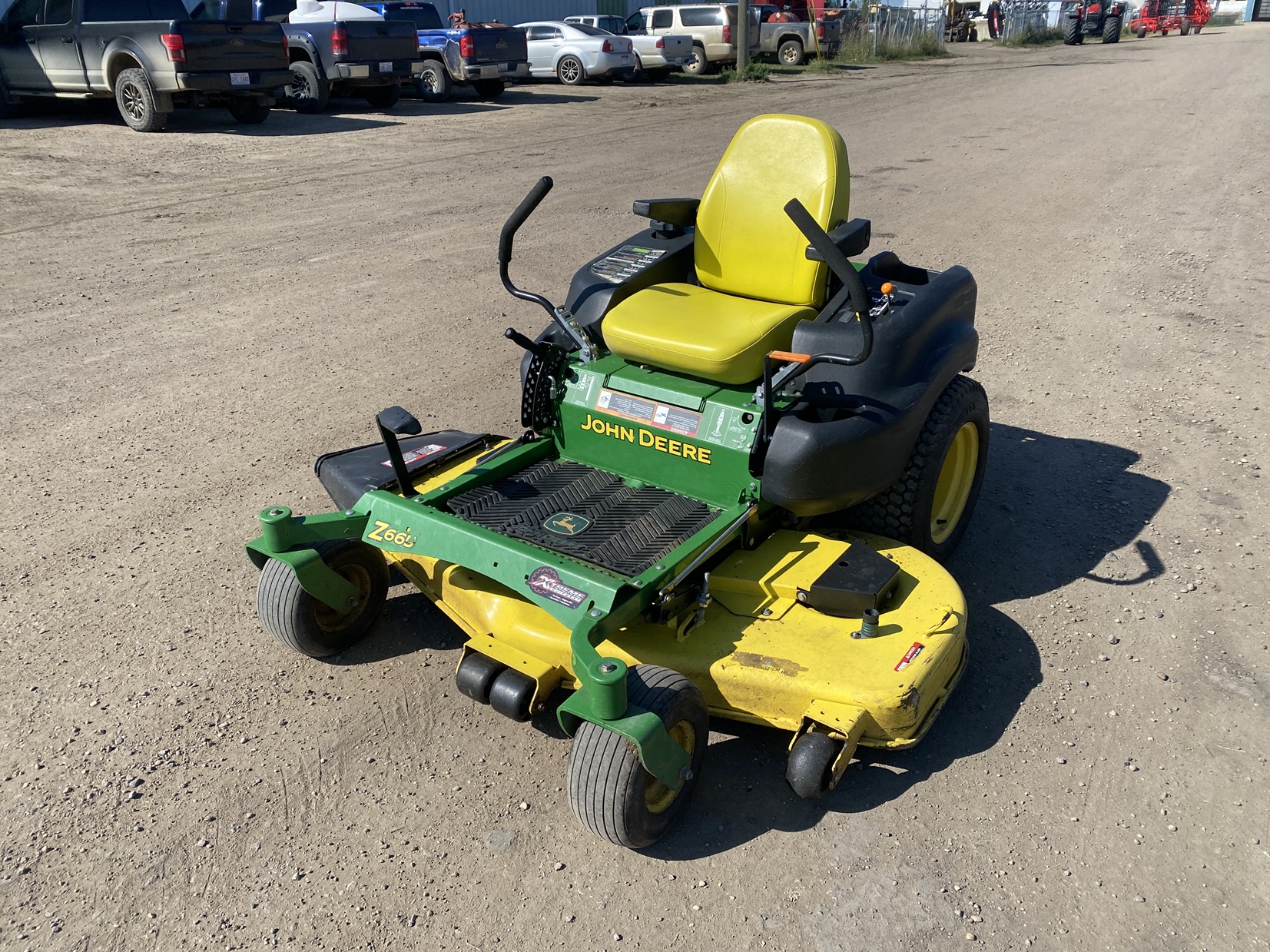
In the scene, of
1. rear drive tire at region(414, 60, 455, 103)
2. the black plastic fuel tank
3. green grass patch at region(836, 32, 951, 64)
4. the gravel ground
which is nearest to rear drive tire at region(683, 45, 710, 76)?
green grass patch at region(836, 32, 951, 64)

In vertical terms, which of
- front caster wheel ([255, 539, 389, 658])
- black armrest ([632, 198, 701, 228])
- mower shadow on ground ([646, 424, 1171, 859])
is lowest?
mower shadow on ground ([646, 424, 1171, 859])

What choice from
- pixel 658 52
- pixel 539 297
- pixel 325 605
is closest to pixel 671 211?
pixel 539 297

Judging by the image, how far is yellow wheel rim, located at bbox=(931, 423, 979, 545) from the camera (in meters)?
4.37

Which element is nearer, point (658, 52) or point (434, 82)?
point (434, 82)

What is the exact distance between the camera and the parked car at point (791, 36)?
25.1 metres

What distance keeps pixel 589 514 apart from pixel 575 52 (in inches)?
730

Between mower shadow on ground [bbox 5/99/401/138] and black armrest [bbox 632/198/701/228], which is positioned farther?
mower shadow on ground [bbox 5/99/401/138]

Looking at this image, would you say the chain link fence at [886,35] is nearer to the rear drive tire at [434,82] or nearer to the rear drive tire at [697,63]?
the rear drive tire at [697,63]

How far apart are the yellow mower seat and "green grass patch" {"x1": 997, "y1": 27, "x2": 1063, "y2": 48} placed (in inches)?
1462

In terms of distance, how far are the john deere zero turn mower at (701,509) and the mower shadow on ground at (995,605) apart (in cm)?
15

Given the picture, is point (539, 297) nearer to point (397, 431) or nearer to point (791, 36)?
point (397, 431)

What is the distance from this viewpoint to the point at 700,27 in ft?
74.1

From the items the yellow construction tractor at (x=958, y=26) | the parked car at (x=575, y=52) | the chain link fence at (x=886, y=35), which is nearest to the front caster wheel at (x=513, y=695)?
the parked car at (x=575, y=52)

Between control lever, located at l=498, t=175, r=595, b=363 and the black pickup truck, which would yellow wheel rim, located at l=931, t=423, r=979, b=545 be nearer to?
control lever, located at l=498, t=175, r=595, b=363
